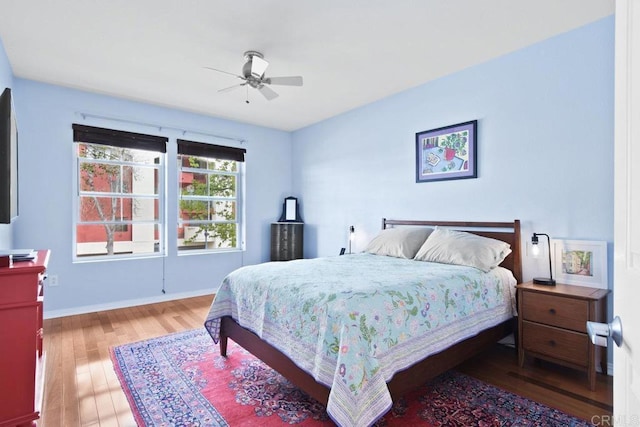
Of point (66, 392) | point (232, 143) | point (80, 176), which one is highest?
point (232, 143)

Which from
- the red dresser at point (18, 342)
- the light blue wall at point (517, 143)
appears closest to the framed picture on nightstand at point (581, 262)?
the light blue wall at point (517, 143)

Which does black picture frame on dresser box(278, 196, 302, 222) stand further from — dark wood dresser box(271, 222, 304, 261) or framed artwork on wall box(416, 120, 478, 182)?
framed artwork on wall box(416, 120, 478, 182)

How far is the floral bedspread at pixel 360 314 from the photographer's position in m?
1.58

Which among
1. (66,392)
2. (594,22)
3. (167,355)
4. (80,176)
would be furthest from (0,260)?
(594,22)

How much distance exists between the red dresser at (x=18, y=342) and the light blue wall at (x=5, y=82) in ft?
5.31

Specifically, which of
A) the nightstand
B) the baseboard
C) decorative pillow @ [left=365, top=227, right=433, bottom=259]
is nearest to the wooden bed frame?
the nightstand

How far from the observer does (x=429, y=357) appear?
198 centimetres

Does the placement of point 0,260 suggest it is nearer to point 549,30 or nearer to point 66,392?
point 66,392

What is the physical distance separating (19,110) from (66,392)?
10.1ft

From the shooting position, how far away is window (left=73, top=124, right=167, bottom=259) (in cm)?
405

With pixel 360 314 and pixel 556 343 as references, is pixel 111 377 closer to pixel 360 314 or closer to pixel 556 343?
pixel 360 314

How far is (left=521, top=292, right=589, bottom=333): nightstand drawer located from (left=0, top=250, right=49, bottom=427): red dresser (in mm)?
3127

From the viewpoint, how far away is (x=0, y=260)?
166cm

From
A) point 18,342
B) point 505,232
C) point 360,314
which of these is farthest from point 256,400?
point 505,232
